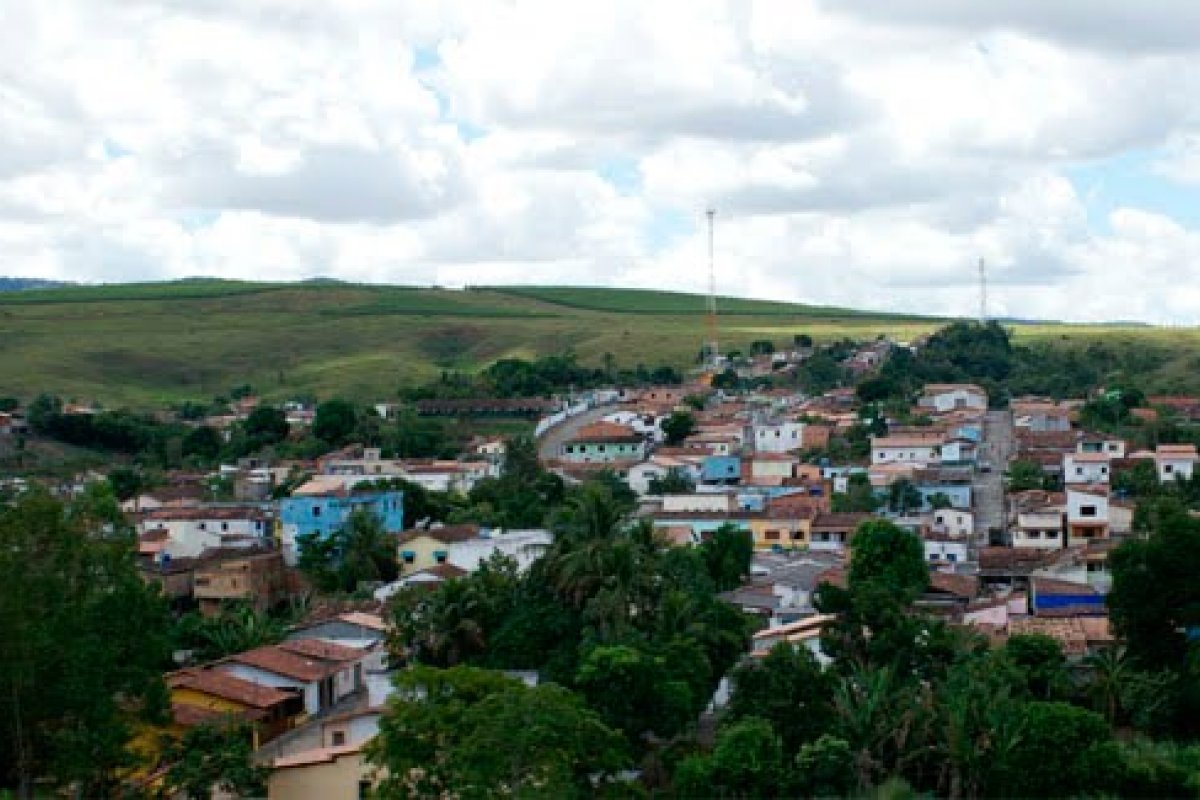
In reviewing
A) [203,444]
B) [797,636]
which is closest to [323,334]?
[203,444]

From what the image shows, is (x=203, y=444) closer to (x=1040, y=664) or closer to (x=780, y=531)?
(x=780, y=531)

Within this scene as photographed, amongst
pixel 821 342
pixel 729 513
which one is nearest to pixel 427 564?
pixel 729 513

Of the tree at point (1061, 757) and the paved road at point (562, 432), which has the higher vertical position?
the paved road at point (562, 432)

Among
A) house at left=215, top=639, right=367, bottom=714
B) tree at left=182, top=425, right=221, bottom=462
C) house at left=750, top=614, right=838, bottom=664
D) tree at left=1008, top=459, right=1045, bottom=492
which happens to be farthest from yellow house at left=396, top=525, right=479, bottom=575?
tree at left=182, top=425, right=221, bottom=462

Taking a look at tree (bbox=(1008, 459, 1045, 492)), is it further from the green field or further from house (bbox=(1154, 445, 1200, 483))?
the green field

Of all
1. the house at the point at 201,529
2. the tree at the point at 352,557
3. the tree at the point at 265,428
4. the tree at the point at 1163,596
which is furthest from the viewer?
the tree at the point at 265,428

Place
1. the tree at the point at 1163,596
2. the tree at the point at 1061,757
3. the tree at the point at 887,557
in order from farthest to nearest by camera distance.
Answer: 1. the tree at the point at 887,557
2. the tree at the point at 1163,596
3. the tree at the point at 1061,757

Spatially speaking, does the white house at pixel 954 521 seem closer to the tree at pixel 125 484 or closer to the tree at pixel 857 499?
the tree at pixel 857 499

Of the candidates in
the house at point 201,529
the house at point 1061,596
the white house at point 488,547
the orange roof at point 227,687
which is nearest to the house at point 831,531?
the white house at point 488,547
